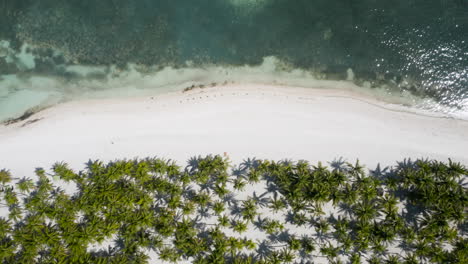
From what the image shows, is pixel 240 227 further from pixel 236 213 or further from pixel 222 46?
pixel 222 46

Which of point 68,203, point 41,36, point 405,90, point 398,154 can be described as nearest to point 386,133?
point 398,154

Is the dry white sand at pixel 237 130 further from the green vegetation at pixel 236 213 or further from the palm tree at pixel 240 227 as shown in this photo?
the palm tree at pixel 240 227

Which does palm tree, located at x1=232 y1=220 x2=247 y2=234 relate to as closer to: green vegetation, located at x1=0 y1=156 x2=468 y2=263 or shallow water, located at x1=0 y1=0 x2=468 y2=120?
Answer: green vegetation, located at x1=0 y1=156 x2=468 y2=263

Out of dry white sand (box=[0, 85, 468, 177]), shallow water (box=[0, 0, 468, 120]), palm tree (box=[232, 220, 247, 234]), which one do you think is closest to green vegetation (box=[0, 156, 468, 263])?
palm tree (box=[232, 220, 247, 234])

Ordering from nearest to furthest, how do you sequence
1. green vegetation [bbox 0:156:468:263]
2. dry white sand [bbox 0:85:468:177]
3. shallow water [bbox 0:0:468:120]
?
green vegetation [bbox 0:156:468:263] < dry white sand [bbox 0:85:468:177] < shallow water [bbox 0:0:468:120]

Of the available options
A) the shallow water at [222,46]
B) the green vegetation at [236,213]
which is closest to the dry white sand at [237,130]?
the green vegetation at [236,213]
